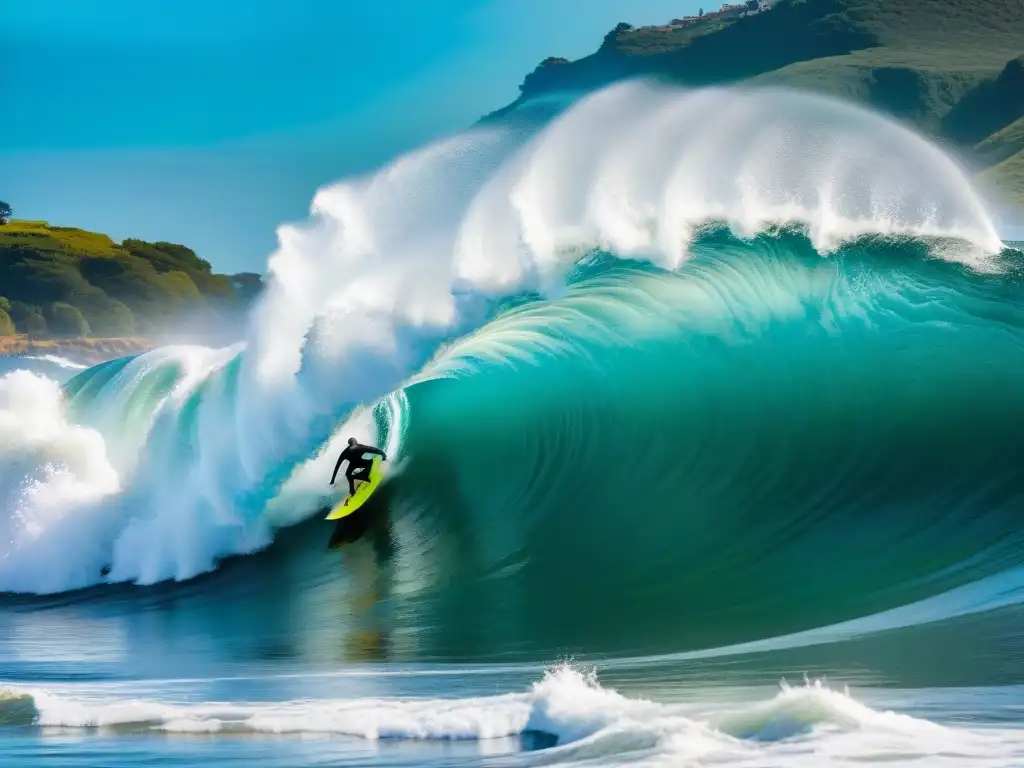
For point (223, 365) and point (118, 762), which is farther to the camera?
point (223, 365)

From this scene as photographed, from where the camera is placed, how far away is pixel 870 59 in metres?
130

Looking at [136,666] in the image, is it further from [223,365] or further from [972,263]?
[972,263]

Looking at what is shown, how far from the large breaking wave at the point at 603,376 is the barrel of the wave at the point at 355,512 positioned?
0.28 m

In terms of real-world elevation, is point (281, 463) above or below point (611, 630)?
above

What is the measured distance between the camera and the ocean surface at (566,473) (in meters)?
6.87

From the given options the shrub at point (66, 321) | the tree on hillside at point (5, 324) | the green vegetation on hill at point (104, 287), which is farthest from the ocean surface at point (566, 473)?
the green vegetation on hill at point (104, 287)

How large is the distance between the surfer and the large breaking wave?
11.4 inches

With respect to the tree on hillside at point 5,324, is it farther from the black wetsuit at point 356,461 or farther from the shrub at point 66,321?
the black wetsuit at point 356,461

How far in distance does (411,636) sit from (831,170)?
7166 mm

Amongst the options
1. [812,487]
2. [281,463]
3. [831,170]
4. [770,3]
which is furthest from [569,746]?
[770,3]

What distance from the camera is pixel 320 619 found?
962 centimetres

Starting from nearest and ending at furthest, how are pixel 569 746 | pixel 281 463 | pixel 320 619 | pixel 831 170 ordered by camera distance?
pixel 569 746 → pixel 320 619 → pixel 281 463 → pixel 831 170

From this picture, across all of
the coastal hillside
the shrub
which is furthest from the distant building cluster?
the shrub

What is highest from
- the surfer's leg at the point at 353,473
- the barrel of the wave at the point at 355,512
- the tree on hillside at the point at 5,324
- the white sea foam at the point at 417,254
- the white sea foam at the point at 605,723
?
the tree on hillside at the point at 5,324
